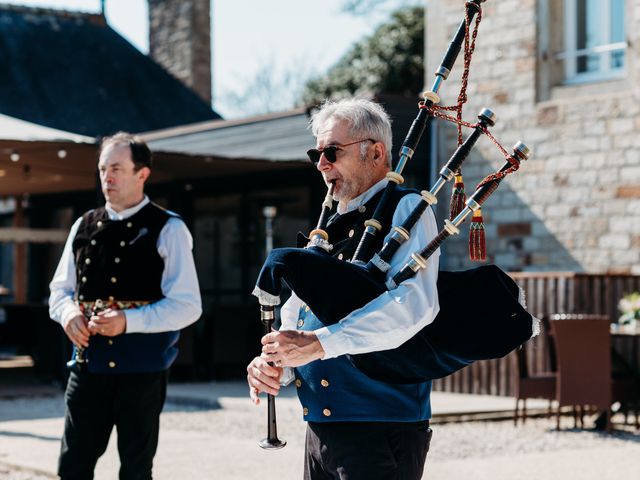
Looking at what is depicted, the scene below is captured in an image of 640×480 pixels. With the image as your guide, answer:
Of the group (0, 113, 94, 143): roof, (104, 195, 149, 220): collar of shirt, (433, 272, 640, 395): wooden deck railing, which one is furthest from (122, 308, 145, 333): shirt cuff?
(0, 113, 94, 143): roof

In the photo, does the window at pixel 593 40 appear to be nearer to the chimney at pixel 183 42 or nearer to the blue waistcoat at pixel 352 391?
the blue waistcoat at pixel 352 391

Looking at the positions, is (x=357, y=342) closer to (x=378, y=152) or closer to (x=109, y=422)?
(x=378, y=152)

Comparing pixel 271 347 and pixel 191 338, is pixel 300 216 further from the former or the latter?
pixel 271 347

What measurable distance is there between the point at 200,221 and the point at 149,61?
8.14m

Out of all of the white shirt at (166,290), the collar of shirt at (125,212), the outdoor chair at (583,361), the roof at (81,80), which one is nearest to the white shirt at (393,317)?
the white shirt at (166,290)

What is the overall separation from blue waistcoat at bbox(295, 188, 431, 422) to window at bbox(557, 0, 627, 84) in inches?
361

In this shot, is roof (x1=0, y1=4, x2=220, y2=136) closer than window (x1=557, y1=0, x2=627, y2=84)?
No

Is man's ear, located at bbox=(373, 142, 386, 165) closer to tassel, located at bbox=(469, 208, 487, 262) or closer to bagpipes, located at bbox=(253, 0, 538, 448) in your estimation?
bagpipes, located at bbox=(253, 0, 538, 448)

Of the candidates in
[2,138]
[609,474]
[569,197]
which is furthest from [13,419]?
[569,197]

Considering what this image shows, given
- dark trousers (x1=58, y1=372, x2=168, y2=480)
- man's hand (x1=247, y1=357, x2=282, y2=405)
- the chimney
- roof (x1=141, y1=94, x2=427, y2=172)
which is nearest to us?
man's hand (x1=247, y1=357, x2=282, y2=405)

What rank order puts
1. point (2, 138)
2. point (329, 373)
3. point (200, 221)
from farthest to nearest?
point (200, 221) → point (2, 138) → point (329, 373)

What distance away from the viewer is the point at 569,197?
11.5m

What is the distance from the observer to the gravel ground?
6617mm

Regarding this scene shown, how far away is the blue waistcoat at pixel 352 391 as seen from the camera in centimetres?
289
